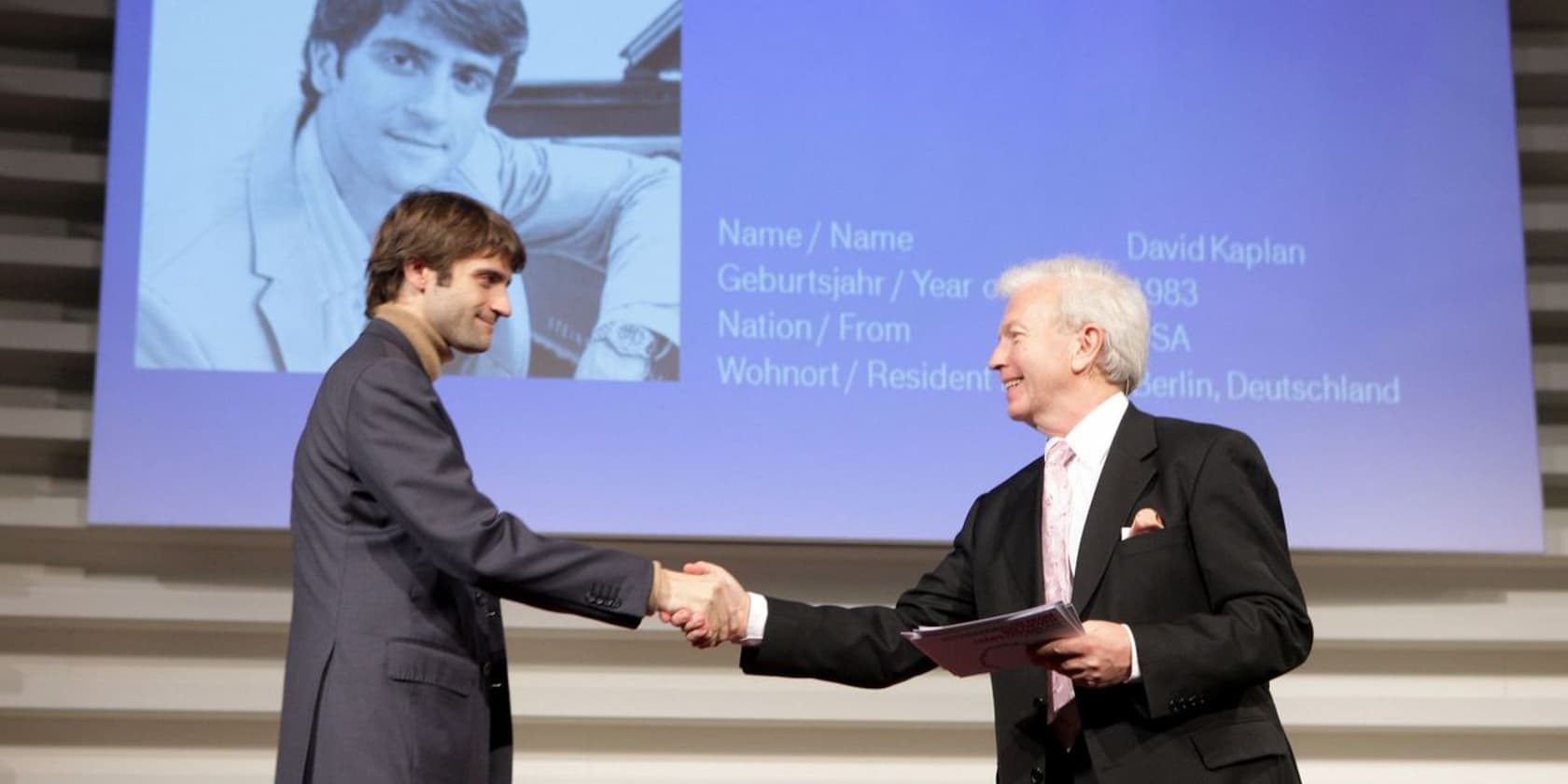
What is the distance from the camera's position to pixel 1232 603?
265cm

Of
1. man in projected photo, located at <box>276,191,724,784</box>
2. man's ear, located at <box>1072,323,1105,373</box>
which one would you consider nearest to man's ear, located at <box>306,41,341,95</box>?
man in projected photo, located at <box>276,191,724,784</box>

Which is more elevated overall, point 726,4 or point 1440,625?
point 726,4

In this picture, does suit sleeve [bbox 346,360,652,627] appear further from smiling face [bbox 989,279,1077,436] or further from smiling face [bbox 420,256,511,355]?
smiling face [bbox 989,279,1077,436]

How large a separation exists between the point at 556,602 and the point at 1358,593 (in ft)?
9.70

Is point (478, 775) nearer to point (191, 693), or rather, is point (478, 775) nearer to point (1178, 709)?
point (1178, 709)

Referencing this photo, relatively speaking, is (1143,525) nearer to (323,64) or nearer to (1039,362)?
(1039,362)

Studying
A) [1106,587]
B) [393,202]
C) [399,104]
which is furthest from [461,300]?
[399,104]

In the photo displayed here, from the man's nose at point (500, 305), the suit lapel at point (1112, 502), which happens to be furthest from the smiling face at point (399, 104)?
the suit lapel at point (1112, 502)

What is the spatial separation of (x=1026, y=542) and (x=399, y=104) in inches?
90.4

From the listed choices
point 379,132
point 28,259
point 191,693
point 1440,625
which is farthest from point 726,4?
point 1440,625

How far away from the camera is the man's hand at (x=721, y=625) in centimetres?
302

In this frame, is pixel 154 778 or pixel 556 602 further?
pixel 154 778

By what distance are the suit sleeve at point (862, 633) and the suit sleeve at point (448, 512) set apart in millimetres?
341

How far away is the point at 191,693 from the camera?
4391 mm
